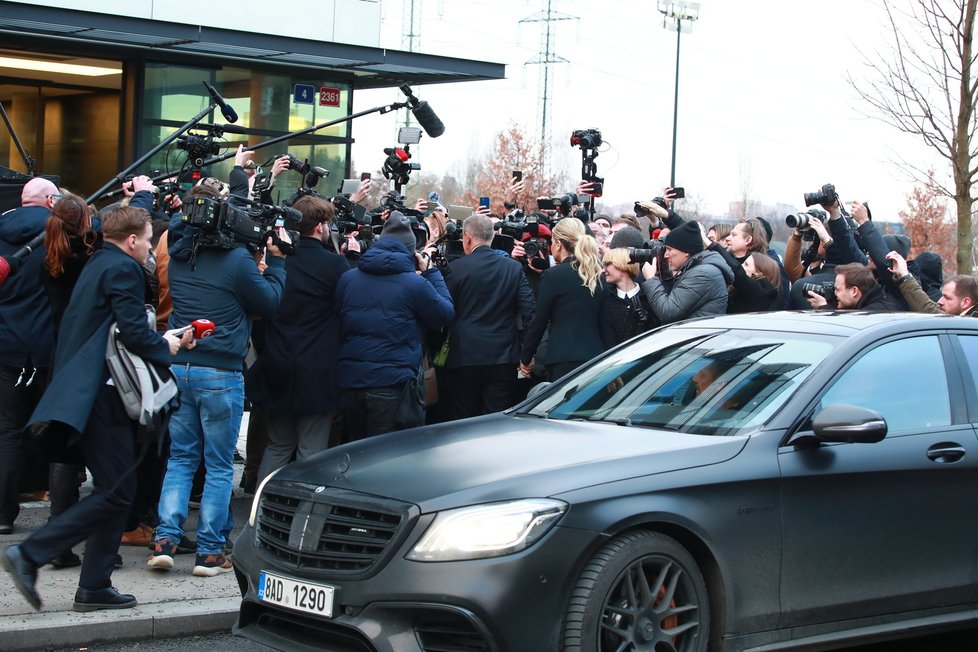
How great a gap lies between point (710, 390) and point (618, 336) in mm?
3247

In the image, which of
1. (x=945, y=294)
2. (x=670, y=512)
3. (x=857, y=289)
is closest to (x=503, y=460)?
(x=670, y=512)

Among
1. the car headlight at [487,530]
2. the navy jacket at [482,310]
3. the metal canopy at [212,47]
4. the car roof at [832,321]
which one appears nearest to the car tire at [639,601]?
the car headlight at [487,530]

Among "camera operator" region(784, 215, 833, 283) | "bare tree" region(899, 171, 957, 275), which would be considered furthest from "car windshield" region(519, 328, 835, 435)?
"bare tree" region(899, 171, 957, 275)

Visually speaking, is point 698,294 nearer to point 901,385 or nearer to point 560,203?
point 560,203

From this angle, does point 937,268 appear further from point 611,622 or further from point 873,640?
point 611,622

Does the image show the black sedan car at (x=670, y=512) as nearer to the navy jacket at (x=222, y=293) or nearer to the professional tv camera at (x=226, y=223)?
the navy jacket at (x=222, y=293)

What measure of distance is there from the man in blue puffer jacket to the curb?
5.96 feet

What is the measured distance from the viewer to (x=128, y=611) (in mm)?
6027

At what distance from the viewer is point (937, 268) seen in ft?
34.6

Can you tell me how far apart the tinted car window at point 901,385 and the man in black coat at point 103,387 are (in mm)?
3256

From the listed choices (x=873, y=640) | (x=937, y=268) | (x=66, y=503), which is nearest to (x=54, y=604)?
(x=66, y=503)

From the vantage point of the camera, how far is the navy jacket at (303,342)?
7.84 m

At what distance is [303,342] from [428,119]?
11.3 ft

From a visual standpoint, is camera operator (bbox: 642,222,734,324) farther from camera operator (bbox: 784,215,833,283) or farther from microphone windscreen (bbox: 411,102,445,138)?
microphone windscreen (bbox: 411,102,445,138)
